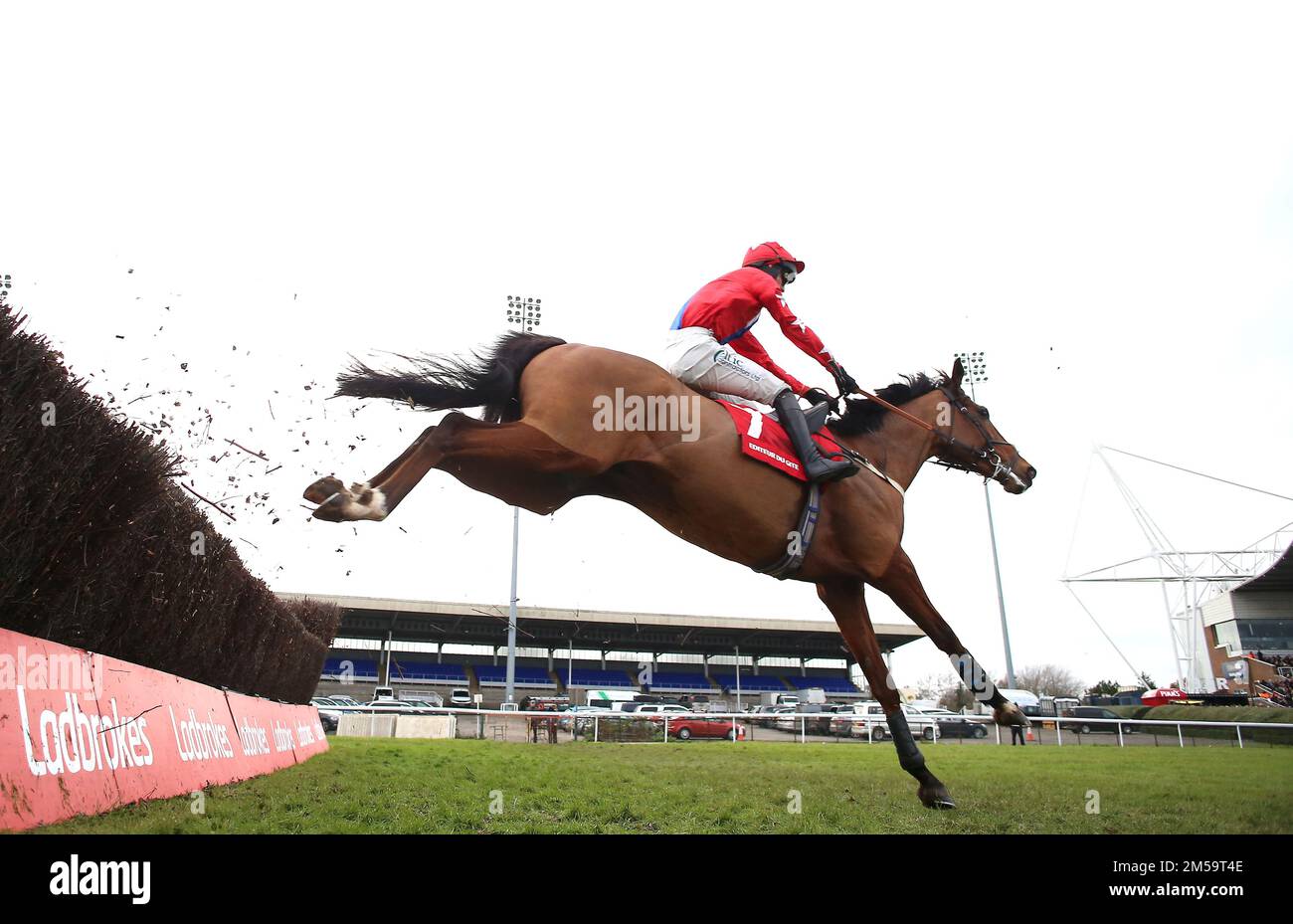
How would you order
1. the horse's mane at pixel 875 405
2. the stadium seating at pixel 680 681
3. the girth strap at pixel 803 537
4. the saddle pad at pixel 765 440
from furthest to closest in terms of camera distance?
1. the stadium seating at pixel 680 681
2. the horse's mane at pixel 875 405
3. the girth strap at pixel 803 537
4. the saddle pad at pixel 765 440

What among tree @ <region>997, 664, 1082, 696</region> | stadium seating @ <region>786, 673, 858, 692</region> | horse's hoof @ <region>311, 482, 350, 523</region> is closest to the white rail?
horse's hoof @ <region>311, 482, 350, 523</region>

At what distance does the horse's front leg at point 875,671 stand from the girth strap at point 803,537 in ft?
1.98

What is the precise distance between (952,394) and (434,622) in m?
34.6

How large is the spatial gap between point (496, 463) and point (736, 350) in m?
1.98

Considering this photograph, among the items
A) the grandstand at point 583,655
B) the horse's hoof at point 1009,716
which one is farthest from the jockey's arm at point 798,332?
the grandstand at point 583,655

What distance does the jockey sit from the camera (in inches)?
195

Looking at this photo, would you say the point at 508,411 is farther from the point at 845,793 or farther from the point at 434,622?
the point at 434,622

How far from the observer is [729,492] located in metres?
4.54

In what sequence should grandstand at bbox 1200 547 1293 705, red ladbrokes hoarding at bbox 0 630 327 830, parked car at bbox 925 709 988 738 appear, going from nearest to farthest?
red ladbrokes hoarding at bbox 0 630 327 830 < parked car at bbox 925 709 988 738 < grandstand at bbox 1200 547 1293 705

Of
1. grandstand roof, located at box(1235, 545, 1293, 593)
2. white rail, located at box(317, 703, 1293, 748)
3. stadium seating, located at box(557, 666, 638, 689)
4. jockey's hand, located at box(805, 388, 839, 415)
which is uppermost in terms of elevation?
grandstand roof, located at box(1235, 545, 1293, 593)

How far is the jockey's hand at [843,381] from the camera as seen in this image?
546 centimetres

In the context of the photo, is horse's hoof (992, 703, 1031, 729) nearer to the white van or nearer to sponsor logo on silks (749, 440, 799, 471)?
sponsor logo on silks (749, 440, 799, 471)

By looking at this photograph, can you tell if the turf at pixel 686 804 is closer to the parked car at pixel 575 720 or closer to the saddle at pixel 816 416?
the saddle at pixel 816 416
